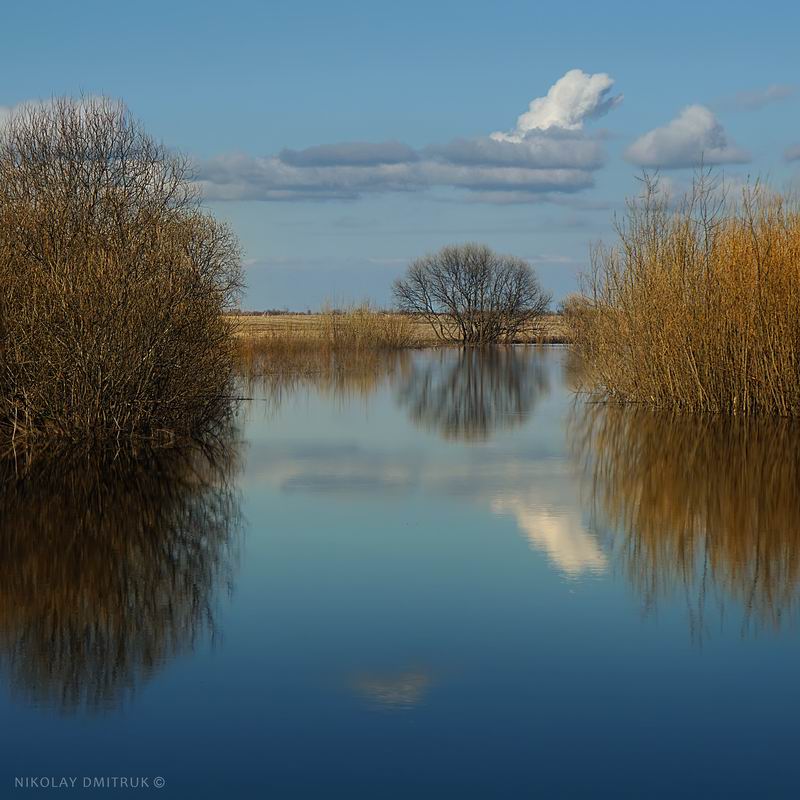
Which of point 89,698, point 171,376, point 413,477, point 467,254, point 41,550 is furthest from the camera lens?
point 467,254

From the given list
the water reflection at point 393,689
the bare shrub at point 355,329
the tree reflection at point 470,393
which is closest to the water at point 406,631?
the water reflection at point 393,689

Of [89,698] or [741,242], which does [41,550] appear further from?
[741,242]

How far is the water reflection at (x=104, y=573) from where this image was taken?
5746 millimetres

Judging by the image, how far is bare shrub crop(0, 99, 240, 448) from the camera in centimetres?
1409

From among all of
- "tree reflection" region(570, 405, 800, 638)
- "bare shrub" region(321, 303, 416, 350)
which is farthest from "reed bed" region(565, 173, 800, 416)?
"bare shrub" region(321, 303, 416, 350)

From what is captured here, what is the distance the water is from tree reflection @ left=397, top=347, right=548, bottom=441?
6004 mm

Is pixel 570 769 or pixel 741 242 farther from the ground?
pixel 741 242

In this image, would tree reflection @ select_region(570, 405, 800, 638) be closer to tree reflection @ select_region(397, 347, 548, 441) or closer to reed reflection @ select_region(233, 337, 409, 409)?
tree reflection @ select_region(397, 347, 548, 441)

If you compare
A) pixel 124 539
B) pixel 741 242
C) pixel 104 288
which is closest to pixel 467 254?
pixel 741 242

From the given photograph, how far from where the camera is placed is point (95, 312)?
14133 mm

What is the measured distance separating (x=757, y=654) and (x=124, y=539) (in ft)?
16.6

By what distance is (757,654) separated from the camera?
6.02 metres

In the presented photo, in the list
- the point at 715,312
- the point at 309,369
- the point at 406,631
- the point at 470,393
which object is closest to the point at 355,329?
the point at 309,369

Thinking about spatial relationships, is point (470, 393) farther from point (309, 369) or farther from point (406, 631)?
point (406, 631)
